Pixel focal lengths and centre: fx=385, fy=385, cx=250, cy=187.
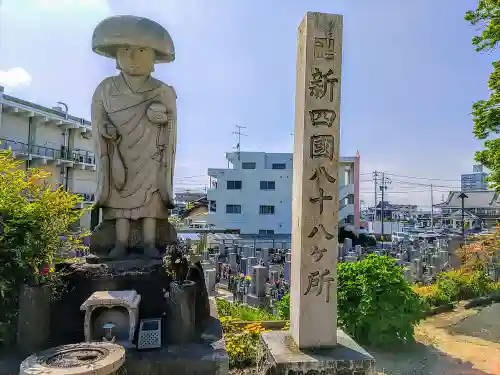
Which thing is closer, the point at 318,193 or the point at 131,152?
the point at 318,193

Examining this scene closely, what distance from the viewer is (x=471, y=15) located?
7926mm

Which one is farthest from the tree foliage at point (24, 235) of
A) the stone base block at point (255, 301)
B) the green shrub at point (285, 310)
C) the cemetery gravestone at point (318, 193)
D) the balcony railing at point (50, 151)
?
the balcony railing at point (50, 151)

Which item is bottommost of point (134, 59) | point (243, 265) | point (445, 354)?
point (445, 354)

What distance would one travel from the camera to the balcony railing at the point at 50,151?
669 inches

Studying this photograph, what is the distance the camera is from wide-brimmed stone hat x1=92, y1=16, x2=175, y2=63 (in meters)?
5.16

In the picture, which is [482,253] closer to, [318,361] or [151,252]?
Result: [318,361]

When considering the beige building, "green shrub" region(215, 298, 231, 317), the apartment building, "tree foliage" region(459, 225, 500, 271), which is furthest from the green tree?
the apartment building

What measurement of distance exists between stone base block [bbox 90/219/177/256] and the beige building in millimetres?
12103

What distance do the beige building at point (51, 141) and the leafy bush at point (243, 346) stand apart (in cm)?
1296

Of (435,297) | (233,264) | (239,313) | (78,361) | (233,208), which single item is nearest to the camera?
(78,361)

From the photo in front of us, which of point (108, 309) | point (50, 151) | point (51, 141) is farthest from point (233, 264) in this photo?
point (51, 141)

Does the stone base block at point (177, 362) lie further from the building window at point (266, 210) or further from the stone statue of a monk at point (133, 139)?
the building window at point (266, 210)

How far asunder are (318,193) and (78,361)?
259 centimetres

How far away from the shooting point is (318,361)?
367 cm
